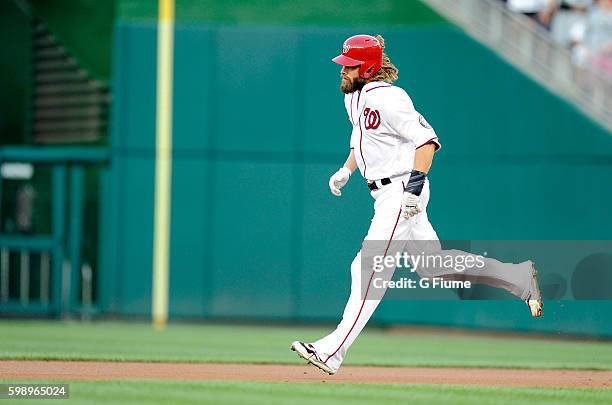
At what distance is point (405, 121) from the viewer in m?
7.46

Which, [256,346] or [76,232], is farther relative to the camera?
[76,232]

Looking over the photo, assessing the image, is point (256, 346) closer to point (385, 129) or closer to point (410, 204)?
point (385, 129)

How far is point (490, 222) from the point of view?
13.8 m

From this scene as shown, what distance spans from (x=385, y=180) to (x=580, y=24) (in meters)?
7.09

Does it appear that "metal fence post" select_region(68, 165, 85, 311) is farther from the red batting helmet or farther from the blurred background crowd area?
the red batting helmet

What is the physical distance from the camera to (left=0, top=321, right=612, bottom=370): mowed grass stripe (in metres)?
9.68

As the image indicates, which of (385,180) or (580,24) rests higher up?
(580,24)

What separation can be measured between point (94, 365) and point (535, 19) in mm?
7622

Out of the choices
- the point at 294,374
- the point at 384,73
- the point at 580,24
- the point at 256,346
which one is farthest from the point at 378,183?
the point at 580,24

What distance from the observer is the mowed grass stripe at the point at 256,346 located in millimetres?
9680

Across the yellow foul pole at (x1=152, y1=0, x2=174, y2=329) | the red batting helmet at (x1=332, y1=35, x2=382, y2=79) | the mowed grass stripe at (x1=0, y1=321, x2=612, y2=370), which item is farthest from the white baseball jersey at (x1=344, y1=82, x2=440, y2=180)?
the yellow foul pole at (x1=152, y1=0, x2=174, y2=329)

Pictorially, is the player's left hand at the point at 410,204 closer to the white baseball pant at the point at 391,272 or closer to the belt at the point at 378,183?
the white baseball pant at the point at 391,272

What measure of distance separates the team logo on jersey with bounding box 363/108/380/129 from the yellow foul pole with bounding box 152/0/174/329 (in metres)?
6.93

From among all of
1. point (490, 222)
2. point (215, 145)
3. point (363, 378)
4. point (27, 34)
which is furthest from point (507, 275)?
point (27, 34)
